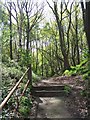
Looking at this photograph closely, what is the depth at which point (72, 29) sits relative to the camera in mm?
15547

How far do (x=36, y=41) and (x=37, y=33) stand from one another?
84 cm

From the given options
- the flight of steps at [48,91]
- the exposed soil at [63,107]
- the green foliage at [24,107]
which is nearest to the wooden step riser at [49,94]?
the flight of steps at [48,91]

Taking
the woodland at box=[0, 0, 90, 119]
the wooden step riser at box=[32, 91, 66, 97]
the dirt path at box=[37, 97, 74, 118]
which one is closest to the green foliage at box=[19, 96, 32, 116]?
the woodland at box=[0, 0, 90, 119]

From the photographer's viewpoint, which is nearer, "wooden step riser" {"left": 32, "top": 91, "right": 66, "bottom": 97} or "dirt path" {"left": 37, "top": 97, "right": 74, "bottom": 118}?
"dirt path" {"left": 37, "top": 97, "right": 74, "bottom": 118}

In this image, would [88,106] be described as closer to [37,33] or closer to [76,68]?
[76,68]

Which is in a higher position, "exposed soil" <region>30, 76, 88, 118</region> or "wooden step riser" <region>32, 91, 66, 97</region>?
"wooden step riser" <region>32, 91, 66, 97</region>

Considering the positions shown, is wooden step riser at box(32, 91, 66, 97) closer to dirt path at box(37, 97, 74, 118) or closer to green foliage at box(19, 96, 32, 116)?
dirt path at box(37, 97, 74, 118)

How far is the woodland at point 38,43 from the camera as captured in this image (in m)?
4.65

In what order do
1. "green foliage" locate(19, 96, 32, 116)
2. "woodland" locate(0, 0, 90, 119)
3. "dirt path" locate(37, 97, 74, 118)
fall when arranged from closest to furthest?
"green foliage" locate(19, 96, 32, 116) → "dirt path" locate(37, 97, 74, 118) → "woodland" locate(0, 0, 90, 119)

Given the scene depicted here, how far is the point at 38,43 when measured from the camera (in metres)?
16.6

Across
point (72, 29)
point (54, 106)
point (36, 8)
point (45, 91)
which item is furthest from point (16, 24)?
point (54, 106)

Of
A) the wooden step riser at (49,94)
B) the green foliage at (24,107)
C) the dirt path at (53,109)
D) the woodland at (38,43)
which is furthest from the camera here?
the wooden step riser at (49,94)

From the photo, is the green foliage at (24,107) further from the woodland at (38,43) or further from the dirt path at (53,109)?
the dirt path at (53,109)

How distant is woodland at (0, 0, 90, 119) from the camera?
4646 mm
